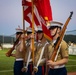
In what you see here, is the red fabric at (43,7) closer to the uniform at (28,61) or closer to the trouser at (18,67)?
the uniform at (28,61)

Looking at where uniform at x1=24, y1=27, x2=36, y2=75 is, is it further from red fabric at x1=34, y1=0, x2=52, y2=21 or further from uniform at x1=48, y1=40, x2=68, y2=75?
uniform at x1=48, y1=40, x2=68, y2=75

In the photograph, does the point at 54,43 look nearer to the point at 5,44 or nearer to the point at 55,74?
the point at 55,74

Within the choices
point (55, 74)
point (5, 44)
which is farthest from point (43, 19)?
point (5, 44)

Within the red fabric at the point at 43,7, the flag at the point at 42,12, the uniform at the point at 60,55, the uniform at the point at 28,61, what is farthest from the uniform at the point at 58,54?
the uniform at the point at 28,61

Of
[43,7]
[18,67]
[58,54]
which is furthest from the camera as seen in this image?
[18,67]

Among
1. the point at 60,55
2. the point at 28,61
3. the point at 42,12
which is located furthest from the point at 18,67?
the point at 60,55

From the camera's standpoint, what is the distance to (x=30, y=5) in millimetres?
6438

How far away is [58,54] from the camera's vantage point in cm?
520

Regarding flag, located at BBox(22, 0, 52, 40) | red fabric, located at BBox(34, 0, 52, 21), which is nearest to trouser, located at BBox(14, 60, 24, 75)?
flag, located at BBox(22, 0, 52, 40)

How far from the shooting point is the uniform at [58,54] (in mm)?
5113

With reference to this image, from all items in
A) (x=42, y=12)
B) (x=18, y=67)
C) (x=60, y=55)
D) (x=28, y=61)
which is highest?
(x=42, y=12)

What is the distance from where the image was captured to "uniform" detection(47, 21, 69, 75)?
16.8 ft

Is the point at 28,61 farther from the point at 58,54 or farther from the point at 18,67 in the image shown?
the point at 58,54

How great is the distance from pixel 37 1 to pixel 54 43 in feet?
3.75
